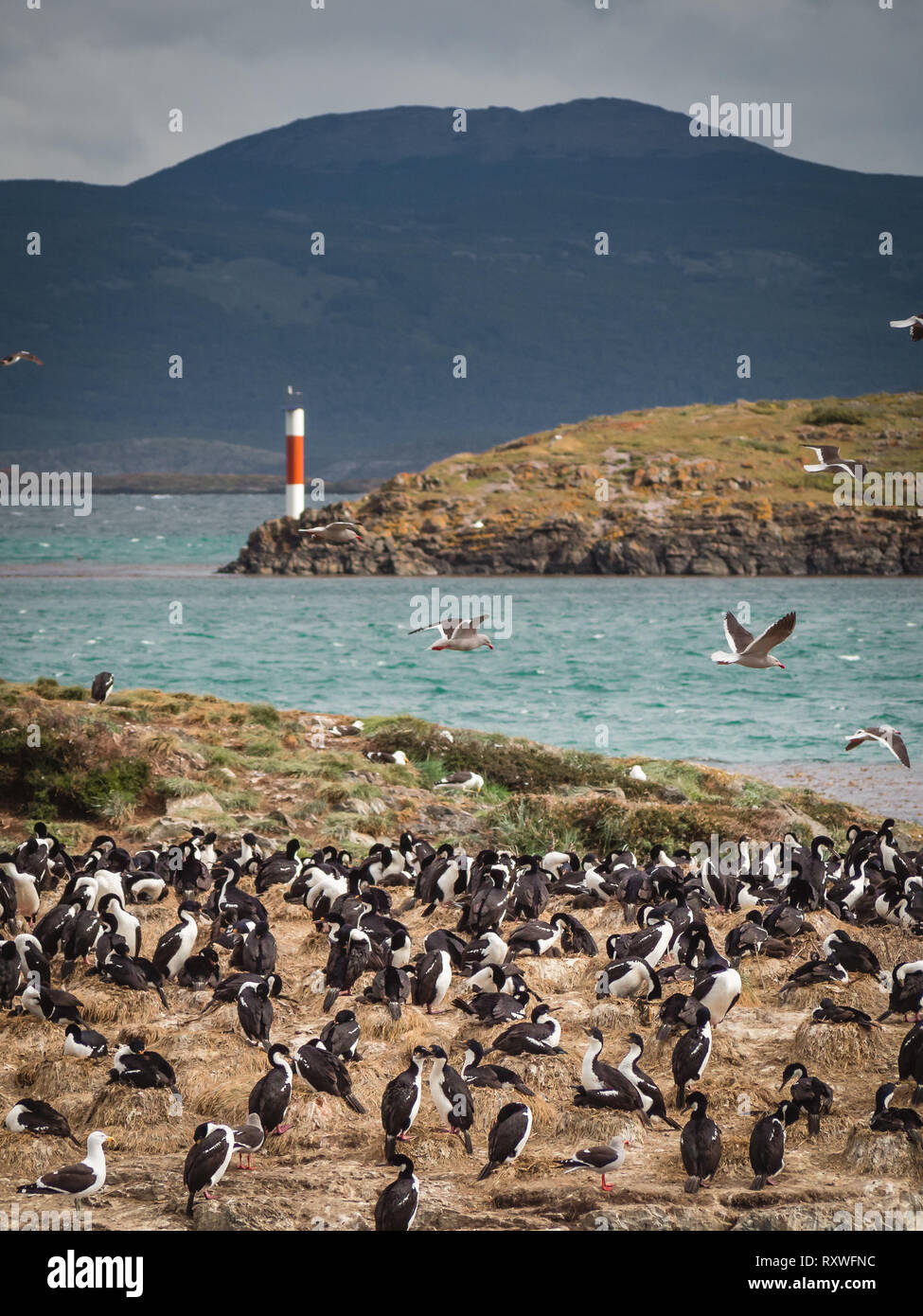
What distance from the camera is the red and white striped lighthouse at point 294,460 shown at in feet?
367

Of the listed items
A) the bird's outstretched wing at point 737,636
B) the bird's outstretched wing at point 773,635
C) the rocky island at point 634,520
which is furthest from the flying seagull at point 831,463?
the rocky island at point 634,520

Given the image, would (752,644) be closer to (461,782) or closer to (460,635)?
(460,635)

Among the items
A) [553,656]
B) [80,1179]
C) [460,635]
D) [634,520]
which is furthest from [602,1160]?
[634,520]

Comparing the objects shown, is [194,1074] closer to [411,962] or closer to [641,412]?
[411,962]

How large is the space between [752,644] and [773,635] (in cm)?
74

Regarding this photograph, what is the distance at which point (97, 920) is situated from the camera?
14.5 m

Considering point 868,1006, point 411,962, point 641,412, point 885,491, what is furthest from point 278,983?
point 641,412

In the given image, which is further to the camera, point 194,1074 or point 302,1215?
point 194,1074

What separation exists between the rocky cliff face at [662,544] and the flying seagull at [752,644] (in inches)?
3372

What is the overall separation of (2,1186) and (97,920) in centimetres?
397

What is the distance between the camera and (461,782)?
2569 centimetres

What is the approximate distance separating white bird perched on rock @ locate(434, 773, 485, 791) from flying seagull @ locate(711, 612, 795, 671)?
23.8 feet

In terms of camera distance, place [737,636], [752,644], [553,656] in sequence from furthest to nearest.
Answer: [553,656] → [737,636] → [752,644]

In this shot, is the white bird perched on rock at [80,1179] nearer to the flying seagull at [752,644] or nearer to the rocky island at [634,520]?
the flying seagull at [752,644]
